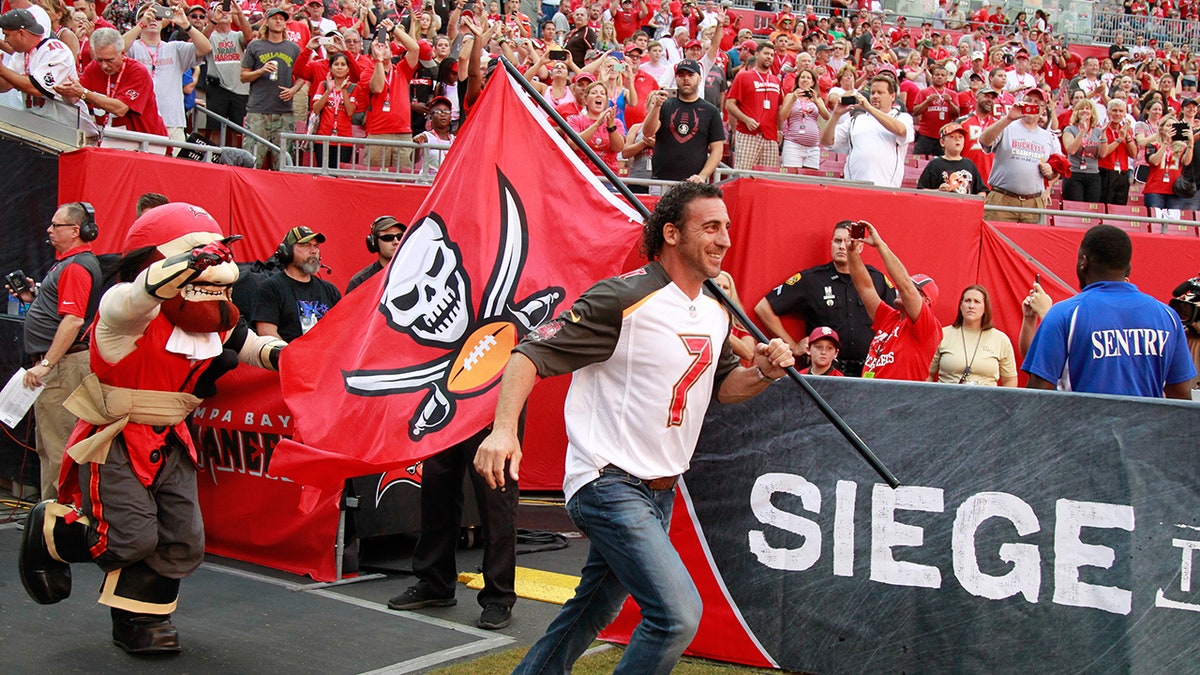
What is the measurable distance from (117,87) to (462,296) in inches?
287

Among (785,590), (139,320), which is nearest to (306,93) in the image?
(139,320)

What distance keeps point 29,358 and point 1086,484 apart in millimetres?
7094

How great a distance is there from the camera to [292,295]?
325 inches

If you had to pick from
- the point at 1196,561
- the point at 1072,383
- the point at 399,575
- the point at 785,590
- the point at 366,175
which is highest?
the point at 366,175

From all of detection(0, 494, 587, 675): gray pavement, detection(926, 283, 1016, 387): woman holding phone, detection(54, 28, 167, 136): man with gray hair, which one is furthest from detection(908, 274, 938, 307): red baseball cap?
detection(54, 28, 167, 136): man with gray hair

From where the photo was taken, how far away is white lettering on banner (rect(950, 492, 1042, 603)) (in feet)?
16.0

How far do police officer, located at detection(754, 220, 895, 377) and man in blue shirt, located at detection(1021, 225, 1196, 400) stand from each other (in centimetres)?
362

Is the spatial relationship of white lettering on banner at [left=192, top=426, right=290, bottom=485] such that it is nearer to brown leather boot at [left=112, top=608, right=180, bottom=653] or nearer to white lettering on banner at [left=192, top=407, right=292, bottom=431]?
white lettering on banner at [left=192, top=407, right=292, bottom=431]

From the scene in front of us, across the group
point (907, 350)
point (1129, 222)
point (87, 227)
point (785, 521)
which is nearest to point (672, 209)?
point (785, 521)

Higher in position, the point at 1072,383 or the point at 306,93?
the point at 306,93

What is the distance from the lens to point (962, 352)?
9.10 meters

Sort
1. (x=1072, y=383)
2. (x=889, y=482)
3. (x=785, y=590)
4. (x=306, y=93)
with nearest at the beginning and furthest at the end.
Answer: (x=889, y=482), (x=785, y=590), (x=1072, y=383), (x=306, y=93)

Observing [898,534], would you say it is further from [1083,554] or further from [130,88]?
[130,88]

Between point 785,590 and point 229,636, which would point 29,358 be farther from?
point 785,590
